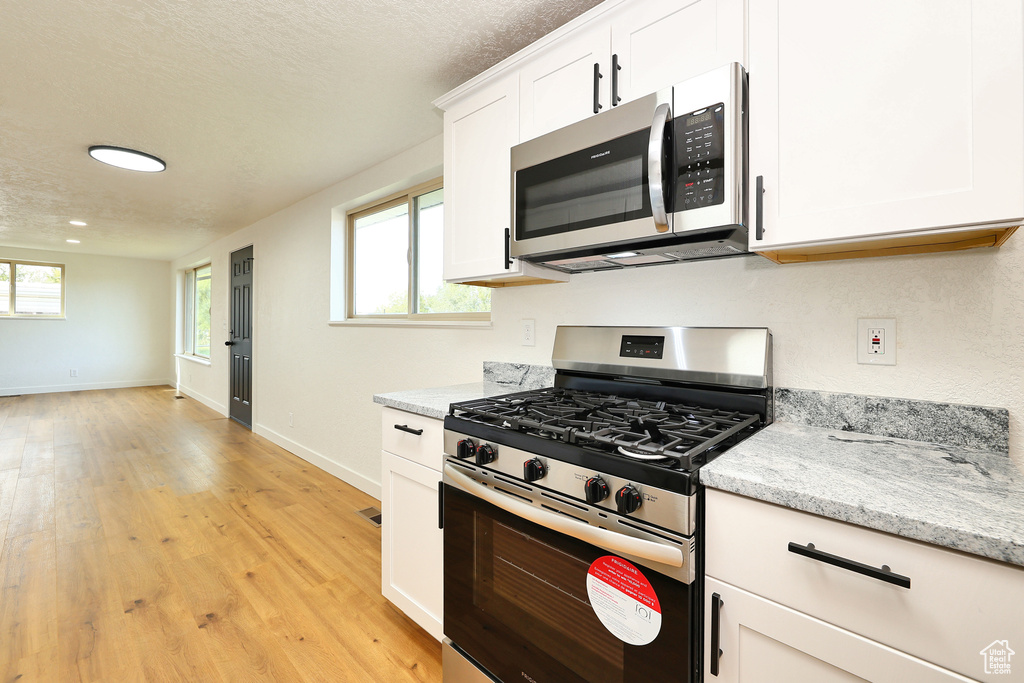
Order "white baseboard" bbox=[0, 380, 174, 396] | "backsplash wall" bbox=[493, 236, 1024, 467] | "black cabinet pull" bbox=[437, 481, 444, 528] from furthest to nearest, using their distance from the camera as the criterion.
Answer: "white baseboard" bbox=[0, 380, 174, 396] < "black cabinet pull" bbox=[437, 481, 444, 528] < "backsplash wall" bbox=[493, 236, 1024, 467]

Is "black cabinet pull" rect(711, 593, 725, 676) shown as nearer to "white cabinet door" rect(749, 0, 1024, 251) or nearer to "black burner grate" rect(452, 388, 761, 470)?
"black burner grate" rect(452, 388, 761, 470)

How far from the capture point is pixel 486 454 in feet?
4.44

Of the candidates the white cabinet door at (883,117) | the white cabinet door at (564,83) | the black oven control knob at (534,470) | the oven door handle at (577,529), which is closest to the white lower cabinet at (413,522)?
the oven door handle at (577,529)

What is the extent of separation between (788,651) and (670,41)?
1516mm

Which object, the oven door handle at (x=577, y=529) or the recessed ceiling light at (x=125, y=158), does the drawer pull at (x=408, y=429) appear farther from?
the recessed ceiling light at (x=125, y=158)

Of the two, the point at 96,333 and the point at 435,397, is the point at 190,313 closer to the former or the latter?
the point at 96,333

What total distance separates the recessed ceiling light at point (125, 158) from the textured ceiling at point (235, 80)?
0.28ft

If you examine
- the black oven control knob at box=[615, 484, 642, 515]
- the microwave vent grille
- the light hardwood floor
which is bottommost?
the light hardwood floor

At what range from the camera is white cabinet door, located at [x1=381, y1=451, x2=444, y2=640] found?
5.45 feet

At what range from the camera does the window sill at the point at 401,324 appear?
2490 mm

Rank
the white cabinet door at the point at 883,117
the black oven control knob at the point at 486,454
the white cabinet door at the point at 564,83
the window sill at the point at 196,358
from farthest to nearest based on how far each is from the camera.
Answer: the window sill at the point at 196,358, the white cabinet door at the point at 564,83, the black oven control knob at the point at 486,454, the white cabinet door at the point at 883,117

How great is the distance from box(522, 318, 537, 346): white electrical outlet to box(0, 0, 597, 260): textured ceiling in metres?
1.15

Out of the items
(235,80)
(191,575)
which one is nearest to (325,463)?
(191,575)

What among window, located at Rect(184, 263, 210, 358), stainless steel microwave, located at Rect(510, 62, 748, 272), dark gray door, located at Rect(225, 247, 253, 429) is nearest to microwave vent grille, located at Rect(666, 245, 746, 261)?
stainless steel microwave, located at Rect(510, 62, 748, 272)
